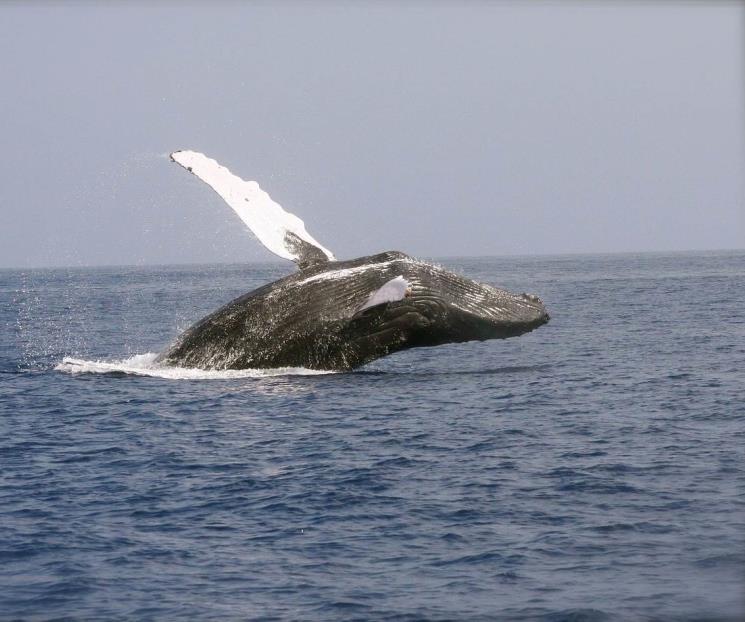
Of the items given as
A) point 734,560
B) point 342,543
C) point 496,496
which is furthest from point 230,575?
point 734,560

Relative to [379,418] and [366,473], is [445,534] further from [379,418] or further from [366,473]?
[379,418]

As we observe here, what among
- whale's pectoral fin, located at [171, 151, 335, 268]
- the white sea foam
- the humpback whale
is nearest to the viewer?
the humpback whale

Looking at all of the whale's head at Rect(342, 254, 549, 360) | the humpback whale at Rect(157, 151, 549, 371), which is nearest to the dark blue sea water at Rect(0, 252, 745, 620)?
the humpback whale at Rect(157, 151, 549, 371)

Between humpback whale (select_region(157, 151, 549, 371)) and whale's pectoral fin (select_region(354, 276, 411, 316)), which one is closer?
whale's pectoral fin (select_region(354, 276, 411, 316))

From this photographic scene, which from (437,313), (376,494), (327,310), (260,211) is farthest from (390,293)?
(376,494)

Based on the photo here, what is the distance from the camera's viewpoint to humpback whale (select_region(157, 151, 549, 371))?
50.1ft

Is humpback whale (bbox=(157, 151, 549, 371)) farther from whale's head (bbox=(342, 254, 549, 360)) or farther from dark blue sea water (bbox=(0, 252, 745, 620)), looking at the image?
dark blue sea water (bbox=(0, 252, 745, 620))

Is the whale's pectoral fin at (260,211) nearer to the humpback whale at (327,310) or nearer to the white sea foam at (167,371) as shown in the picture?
the humpback whale at (327,310)

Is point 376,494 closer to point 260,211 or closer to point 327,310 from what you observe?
point 327,310

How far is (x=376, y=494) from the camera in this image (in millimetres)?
10422

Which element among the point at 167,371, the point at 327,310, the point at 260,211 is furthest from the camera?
the point at 167,371

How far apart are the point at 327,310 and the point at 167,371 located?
3068 mm

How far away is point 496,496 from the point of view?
405 inches

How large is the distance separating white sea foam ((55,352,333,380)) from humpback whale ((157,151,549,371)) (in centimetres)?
13
